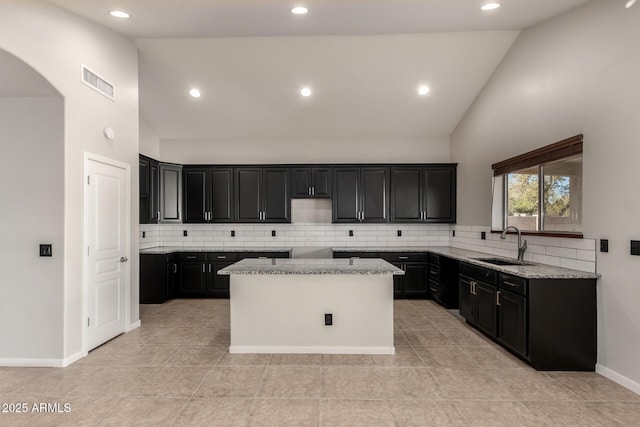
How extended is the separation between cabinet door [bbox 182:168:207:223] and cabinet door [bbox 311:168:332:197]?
1.91m

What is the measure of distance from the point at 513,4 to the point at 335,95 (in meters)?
2.56

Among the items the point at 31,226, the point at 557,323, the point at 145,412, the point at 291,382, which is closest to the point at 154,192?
the point at 31,226

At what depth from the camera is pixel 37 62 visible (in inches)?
115

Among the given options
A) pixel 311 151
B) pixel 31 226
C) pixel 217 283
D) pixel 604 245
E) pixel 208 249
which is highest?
pixel 311 151

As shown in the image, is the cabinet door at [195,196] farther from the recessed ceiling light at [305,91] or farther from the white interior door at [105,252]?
the recessed ceiling light at [305,91]

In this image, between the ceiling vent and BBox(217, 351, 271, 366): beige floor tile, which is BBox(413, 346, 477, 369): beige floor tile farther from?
the ceiling vent

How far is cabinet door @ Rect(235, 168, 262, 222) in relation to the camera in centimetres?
602

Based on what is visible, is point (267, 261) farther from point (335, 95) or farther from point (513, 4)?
point (513, 4)

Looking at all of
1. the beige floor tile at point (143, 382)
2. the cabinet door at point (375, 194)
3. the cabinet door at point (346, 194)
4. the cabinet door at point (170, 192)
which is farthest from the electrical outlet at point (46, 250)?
the cabinet door at point (375, 194)

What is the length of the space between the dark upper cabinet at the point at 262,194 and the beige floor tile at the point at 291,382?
10.6 ft

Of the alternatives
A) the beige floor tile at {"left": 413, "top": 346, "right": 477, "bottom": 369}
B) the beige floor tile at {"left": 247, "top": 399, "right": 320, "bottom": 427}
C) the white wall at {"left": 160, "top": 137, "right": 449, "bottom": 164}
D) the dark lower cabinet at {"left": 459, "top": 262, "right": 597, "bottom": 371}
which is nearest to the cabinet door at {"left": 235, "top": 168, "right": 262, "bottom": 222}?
the white wall at {"left": 160, "top": 137, "right": 449, "bottom": 164}

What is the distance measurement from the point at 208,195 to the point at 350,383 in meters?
4.24

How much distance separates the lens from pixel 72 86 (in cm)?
329

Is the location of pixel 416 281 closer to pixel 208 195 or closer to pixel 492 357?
pixel 492 357
